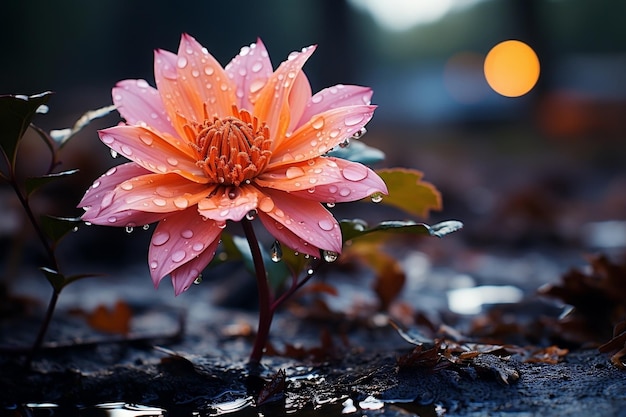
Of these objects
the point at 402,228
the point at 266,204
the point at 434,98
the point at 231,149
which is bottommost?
the point at 434,98

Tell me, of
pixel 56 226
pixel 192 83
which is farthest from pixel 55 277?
pixel 192 83

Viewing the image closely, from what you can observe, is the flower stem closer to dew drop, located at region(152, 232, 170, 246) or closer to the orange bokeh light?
dew drop, located at region(152, 232, 170, 246)

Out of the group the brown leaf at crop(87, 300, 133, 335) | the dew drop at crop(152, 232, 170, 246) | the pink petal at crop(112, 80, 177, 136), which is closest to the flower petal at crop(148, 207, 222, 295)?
the dew drop at crop(152, 232, 170, 246)

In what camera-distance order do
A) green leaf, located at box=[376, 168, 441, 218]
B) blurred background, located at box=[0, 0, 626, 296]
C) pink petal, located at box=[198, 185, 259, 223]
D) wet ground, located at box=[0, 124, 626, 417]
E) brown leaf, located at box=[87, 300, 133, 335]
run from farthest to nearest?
blurred background, located at box=[0, 0, 626, 296] < brown leaf, located at box=[87, 300, 133, 335] < green leaf, located at box=[376, 168, 441, 218] < wet ground, located at box=[0, 124, 626, 417] < pink petal, located at box=[198, 185, 259, 223]

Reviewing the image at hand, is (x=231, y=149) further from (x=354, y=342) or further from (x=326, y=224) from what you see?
(x=354, y=342)

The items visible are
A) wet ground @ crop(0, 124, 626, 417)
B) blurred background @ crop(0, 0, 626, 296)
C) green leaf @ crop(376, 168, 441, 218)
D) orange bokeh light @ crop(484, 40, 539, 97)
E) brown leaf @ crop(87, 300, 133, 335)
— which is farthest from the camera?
orange bokeh light @ crop(484, 40, 539, 97)

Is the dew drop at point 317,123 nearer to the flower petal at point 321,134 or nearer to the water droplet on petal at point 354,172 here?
the flower petal at point 321,134

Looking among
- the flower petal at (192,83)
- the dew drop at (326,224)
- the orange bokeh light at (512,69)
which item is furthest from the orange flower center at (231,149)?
the orange bokeh light at (512,69)
